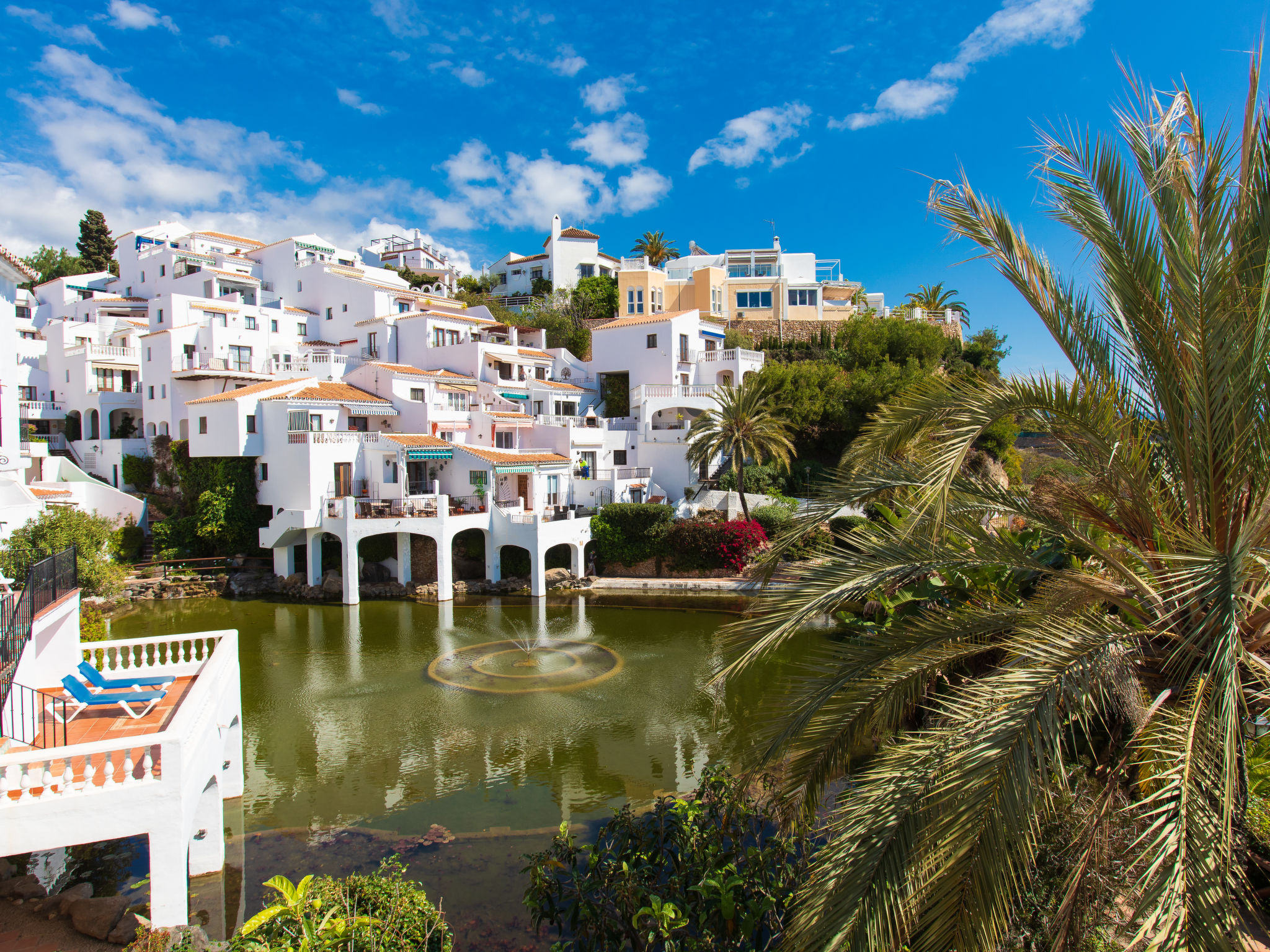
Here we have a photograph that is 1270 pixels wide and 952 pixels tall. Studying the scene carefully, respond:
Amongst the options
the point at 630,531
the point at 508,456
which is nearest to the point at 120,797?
the point at 630,531

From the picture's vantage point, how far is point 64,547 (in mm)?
23812

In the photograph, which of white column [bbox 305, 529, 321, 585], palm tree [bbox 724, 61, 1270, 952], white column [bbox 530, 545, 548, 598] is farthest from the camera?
white column [bbox 305, 529, 321, 585]

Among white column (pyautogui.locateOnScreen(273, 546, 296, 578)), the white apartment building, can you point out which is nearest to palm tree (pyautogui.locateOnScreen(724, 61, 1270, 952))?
white column (pyautogui.locateOnScreen(273, 546, 296, 578))

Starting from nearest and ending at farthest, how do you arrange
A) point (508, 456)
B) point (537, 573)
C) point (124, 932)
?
point (124, 932), point (537, 573), point (508, 456)

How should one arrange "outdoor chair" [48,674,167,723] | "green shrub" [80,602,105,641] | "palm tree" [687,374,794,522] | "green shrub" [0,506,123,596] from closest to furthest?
"outdoor chair" [48,674,167,723], "green shrub" [80,602,105,641], "green shrub" [0,506,123,596], "palm tree" [687,374,794,522]

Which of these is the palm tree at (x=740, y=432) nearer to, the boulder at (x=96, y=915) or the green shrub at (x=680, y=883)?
the green shrub at (x=680, y=883)

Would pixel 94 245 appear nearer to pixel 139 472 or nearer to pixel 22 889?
pixel 139 472

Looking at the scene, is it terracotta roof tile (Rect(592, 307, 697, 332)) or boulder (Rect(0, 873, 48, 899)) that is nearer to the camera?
boulder (Rect(0, 873, 48, 899))

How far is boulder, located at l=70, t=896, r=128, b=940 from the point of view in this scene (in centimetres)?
838

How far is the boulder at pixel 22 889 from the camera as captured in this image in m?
9.06

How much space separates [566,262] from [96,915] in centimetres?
5745

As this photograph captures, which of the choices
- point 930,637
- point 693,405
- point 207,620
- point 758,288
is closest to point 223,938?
point 930,637

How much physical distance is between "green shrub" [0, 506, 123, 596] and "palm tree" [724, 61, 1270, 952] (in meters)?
25.2

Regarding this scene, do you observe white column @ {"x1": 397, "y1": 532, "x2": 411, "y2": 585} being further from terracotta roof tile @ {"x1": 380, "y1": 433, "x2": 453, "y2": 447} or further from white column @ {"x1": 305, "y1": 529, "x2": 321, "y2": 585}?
terracotta roof tile @ {"x1": 380, "y1": 433, "x2": 453, "y2": 447}
